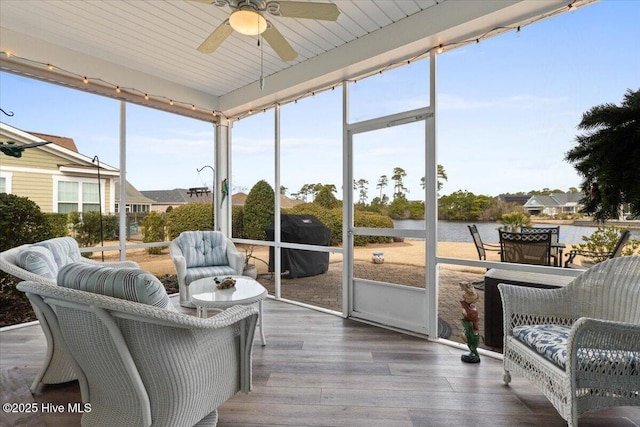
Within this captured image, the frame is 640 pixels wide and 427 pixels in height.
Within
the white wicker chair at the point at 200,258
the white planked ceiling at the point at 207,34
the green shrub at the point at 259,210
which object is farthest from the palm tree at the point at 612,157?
the green shrub at the point at 259,210

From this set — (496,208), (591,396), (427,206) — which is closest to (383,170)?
(427,206)

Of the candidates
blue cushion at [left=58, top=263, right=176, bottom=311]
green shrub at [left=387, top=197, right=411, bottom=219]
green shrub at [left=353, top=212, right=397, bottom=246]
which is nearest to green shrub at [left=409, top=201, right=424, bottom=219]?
green shrub at [left=387, top=197, right=411, bottom=219]

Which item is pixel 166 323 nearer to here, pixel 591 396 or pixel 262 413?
pixel 262 413

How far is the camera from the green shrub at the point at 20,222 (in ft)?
Result: 11.0

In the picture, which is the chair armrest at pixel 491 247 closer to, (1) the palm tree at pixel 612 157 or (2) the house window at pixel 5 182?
(1) the palm tree at pixel 612 157

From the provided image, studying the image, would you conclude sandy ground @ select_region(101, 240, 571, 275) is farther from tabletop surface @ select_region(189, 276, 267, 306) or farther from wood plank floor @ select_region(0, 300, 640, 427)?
tabletop surface @ select_region(189, 276, 267, 306)

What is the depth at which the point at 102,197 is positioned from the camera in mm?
4137

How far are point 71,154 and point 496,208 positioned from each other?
466 centimetres

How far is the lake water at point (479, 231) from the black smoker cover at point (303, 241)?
110 cm

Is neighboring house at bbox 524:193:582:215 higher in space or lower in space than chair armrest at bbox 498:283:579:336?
higher

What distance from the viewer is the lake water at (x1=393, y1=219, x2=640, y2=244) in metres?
2.56

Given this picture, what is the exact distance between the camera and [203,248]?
4.20 meters

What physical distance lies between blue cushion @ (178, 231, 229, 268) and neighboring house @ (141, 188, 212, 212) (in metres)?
0.86

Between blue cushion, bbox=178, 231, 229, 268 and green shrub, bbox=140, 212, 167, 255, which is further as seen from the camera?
green shrub, bbox=140, 212, 167, 255
